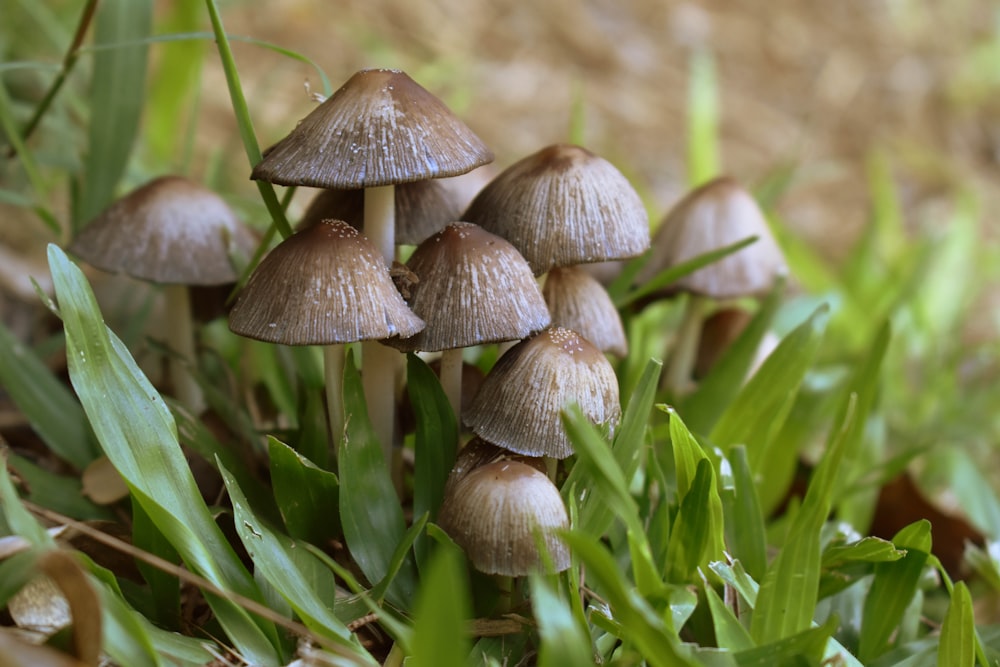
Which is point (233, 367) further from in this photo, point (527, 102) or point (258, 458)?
point (527, 102)

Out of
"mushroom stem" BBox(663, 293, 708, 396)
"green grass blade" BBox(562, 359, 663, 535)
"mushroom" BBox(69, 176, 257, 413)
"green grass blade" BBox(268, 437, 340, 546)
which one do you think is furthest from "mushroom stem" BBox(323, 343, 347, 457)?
"mushroom stem" BBox(663, 293, 708, 396)

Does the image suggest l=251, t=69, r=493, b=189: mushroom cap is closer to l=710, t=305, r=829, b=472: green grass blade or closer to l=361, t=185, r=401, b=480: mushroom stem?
l=361, t=185, r=401, b=480: mushroom stem

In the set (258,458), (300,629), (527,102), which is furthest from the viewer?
Result: (527,102)

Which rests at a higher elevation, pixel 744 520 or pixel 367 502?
pixel 367 502

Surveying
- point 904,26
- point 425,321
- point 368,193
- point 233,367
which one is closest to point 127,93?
point 233,367

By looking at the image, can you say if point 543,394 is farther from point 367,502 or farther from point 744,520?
point 744,520

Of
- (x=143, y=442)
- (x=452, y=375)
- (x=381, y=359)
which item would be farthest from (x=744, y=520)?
(x=143, y=442)
